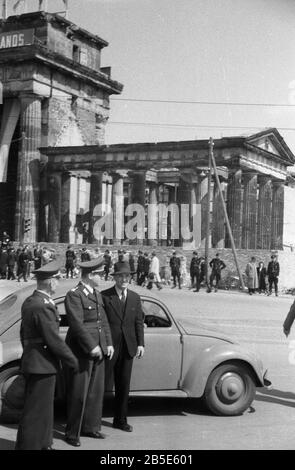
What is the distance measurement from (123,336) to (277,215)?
44.3m

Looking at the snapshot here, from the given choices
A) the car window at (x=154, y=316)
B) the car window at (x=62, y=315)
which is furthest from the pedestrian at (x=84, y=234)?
the car window at (x=62, y=315)

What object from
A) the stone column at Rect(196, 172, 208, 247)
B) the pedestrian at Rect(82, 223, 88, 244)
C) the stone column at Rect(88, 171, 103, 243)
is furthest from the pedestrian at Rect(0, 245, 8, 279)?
the pedestrian at Rect(82, 223, 88, 244)

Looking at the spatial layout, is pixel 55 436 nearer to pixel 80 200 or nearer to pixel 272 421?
pixel 272 421

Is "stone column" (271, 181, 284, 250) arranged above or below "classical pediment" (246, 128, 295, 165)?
below

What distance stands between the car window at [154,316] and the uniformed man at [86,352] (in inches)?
45.4

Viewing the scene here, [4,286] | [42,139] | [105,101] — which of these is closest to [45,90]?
[42,139]

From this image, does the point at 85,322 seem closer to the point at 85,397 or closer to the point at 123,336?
the point at 123,336

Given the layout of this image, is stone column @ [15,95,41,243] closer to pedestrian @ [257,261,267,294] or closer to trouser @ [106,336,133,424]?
pedestrian @ [257,261,267,294]

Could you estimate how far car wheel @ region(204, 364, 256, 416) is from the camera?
25.1 feet

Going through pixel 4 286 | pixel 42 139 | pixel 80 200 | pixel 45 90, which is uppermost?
pixel 45 90

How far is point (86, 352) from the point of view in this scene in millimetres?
6520

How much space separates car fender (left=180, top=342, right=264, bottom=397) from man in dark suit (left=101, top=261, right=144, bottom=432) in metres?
0.86

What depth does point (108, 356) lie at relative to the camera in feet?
22.2
